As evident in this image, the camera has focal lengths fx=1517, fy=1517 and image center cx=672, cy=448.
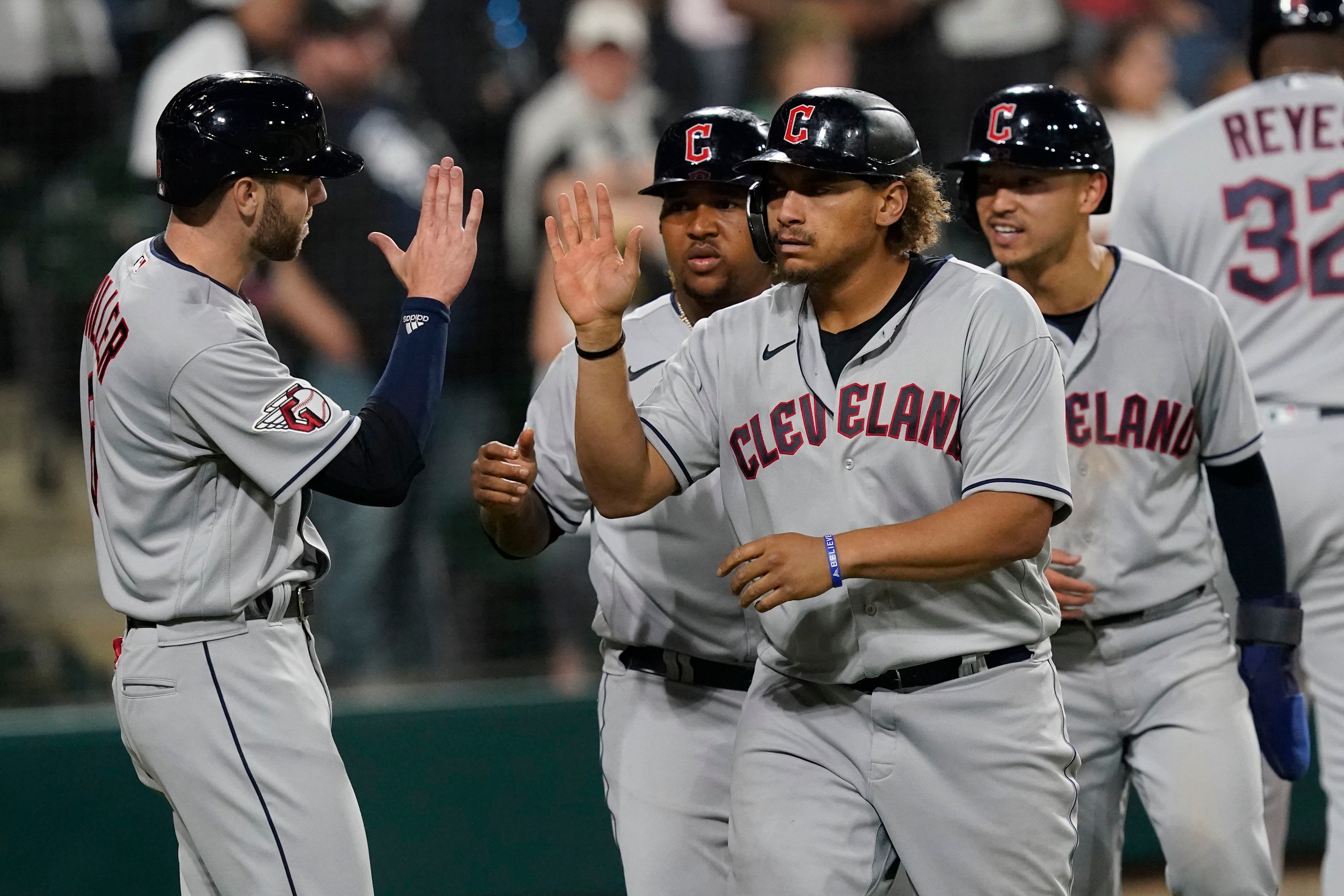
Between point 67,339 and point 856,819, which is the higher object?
point 67,339

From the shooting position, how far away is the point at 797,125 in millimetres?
2572

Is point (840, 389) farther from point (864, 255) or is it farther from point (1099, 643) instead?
point (1099, 643)

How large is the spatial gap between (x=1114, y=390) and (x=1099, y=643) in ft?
1.71

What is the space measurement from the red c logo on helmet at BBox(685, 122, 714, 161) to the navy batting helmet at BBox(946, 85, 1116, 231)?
51 cm

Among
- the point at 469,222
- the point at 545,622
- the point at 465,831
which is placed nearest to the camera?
the point at 469,222

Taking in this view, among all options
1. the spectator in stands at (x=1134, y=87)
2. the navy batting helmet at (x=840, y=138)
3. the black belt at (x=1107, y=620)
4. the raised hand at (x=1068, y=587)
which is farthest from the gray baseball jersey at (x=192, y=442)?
the spectator in stands at (x=1134, y=87)

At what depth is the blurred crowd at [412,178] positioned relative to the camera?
218 inches

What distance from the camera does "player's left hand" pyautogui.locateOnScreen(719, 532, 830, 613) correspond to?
2.37 m

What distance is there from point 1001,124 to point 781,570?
4.16ft

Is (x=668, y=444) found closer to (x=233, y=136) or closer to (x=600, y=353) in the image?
(x=600, y=353)

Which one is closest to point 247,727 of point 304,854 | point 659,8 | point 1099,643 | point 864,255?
point 304,854

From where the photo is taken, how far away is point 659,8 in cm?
612

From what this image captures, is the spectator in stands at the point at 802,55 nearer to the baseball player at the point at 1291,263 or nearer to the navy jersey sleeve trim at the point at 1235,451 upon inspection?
the baseball player at the point at 1291,263

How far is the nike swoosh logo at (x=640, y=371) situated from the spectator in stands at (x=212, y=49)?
119 inches
